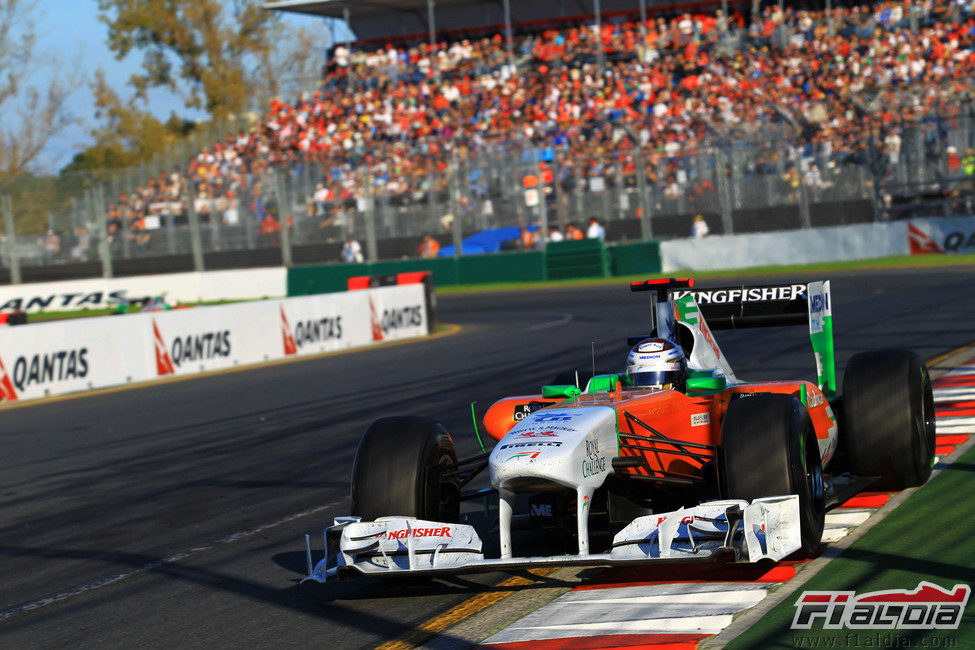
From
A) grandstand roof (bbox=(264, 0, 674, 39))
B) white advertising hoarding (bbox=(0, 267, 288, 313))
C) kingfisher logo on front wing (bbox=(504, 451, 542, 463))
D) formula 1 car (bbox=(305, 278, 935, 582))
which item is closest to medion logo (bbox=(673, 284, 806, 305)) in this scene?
formula 1 car (bbox=(305, 278, 935, 582))

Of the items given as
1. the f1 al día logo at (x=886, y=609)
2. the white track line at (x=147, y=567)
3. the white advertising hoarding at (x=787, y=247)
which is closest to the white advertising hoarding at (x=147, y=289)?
the white advertising hoarding at (x=787, y=247)

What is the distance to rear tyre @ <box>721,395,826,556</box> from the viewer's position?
5.40 metres

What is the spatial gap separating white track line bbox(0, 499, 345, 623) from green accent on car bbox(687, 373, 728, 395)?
2704mm

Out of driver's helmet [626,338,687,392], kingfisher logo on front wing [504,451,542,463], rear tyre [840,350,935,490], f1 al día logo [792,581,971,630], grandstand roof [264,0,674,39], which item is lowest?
f1 al día logo [792,581,971,630]

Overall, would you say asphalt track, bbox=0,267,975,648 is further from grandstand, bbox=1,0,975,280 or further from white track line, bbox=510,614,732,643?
grandstand, bbox=1,0,975,280

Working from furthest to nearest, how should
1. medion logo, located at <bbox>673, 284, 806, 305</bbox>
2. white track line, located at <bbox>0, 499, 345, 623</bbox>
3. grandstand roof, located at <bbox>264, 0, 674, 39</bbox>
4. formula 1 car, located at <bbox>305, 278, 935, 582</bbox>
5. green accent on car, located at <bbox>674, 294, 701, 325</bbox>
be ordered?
grandstand roof, located at <bbox>264, 0, 674, 39</bbox>, medion logo, located at <bbox>673, 284, 806, 305</bbox>, green accent on car, located at <bbox>674, 294, 701, 325</bbox>, white track line, located at <bbox>0, 499, 345, 623</bbox>, formula 1 car, located at <bbox>305, 278, 935, 582</bbox>

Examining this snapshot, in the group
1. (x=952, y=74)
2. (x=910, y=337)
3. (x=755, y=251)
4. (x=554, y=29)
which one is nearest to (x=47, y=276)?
(x=554, y=29)

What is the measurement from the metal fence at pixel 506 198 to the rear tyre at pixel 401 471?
2408 cm

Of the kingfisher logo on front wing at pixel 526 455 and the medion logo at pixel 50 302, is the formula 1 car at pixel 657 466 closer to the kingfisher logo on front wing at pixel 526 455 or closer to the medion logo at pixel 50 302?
the kingfisher logo on front wing at pixel 526 455

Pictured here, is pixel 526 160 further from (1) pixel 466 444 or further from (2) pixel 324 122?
(1) pixel 466 444

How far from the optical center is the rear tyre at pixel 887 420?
22.4 ft

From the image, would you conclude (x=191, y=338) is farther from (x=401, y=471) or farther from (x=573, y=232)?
(x=573, y=232)

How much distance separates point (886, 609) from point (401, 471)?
2305mm

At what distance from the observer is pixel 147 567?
6.79 m
